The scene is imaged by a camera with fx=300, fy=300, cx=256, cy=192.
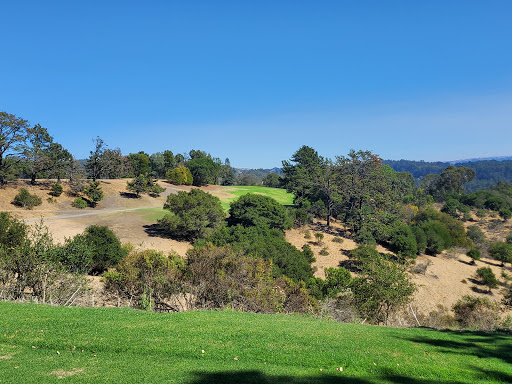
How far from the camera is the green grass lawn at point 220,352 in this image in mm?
5871

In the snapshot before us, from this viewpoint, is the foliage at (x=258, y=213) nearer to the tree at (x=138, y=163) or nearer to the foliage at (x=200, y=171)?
the foliage at (x=200, y=171)

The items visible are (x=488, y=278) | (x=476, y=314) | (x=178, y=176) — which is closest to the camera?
(x=476, y=314)

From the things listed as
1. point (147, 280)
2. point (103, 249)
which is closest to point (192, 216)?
point (103, 249)

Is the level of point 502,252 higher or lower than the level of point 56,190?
lower

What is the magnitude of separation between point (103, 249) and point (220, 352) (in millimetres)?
13680

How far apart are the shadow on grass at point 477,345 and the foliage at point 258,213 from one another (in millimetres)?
19831

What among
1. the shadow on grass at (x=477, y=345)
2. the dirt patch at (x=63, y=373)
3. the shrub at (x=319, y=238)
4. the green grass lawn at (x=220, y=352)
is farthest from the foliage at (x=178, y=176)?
the dirt patch at (x=63, y=373)

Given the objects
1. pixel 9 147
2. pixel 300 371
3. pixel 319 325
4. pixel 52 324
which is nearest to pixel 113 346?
pixel 52 324

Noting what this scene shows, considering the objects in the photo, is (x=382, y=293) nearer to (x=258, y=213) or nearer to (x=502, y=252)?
(x=258, y=213)

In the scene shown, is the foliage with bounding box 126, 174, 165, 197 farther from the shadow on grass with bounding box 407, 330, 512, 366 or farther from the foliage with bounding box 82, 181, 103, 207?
the shadow on grass with bounding box 407, 330, 512, 366

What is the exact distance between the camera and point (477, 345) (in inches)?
332

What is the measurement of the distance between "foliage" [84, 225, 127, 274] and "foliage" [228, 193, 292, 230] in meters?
12.5

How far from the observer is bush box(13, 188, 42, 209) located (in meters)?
30.6

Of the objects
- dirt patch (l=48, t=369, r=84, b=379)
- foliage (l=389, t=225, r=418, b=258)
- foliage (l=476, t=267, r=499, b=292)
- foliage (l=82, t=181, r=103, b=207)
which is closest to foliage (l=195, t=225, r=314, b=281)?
dirt patch (l=48, t=369, r=84, b=379)
